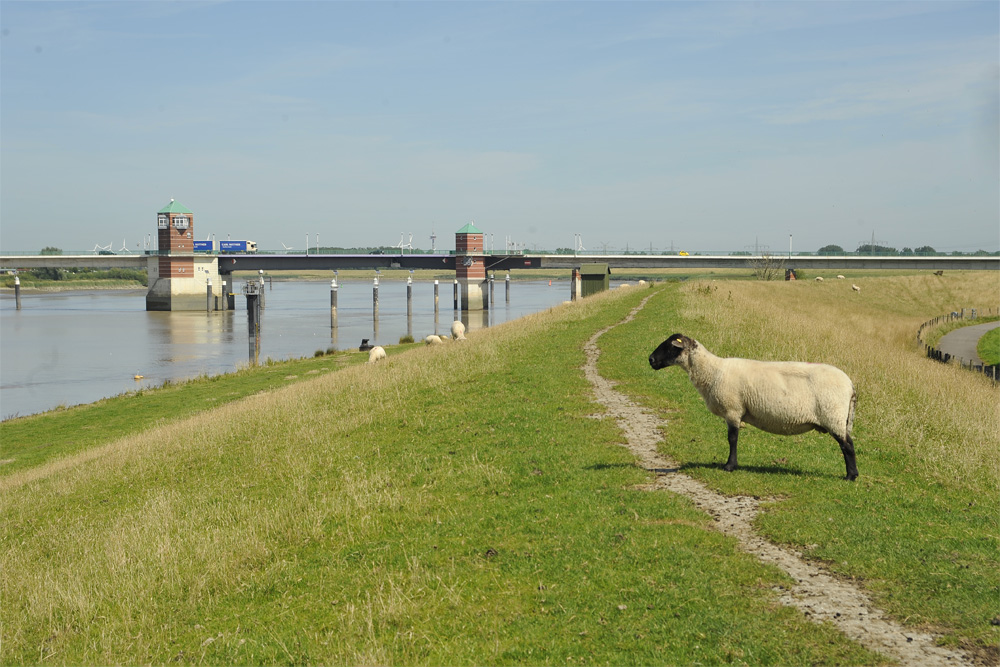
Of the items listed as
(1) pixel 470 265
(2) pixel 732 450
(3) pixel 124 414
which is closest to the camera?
(2) pixel 732 450

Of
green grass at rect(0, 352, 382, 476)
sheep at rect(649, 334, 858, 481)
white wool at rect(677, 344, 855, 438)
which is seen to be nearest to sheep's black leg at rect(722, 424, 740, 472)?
sheep at rect(649, 334, 858, 481)

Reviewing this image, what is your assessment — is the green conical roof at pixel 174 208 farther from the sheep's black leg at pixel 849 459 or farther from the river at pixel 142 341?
the sheep's black leg at pixel 849 459

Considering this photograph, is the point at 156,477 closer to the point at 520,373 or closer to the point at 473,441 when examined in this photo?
the point at 473,441

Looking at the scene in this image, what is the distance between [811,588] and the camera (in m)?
8.98

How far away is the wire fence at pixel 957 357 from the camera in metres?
34.4

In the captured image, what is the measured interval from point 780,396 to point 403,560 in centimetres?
658

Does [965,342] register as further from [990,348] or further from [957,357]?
[957,357]

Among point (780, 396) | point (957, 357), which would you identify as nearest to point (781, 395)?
point (780, 396)

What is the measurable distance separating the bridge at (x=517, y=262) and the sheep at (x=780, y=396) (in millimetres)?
112523

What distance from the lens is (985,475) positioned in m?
13.9

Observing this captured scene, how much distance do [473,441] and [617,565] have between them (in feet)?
25.0

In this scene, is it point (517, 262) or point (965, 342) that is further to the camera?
point (517, 262)

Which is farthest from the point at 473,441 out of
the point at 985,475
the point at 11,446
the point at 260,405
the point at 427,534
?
the point at 11,446

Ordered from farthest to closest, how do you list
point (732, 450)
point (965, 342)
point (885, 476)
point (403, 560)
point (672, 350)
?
point (965, 342), point (672, 350), point (732, 450), point (885, 476), point (403, 560)
